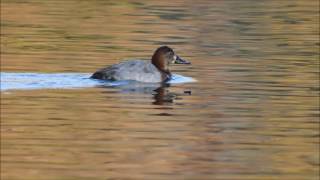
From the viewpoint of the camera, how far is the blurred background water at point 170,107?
12461 millimetres

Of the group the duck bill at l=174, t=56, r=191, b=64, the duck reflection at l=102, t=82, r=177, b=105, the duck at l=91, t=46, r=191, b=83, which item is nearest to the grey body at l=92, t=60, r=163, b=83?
the duck at l=91, t=46, r=191, b=83

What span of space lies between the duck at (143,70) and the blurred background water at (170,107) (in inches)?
19.5

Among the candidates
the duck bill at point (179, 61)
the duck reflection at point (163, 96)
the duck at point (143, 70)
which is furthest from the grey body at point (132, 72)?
the duck bill at point (179, 61)

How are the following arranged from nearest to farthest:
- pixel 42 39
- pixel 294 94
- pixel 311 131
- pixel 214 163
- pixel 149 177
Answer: pixel 149 177, pixel 214 163, pixel 311 131, pixel 294 94, pixel 42 39

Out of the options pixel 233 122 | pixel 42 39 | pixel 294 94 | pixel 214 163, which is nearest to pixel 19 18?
pixel 42 39

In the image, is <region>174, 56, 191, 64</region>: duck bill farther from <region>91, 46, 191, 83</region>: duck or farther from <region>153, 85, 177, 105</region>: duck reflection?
<region>153, 85, 177, 105</region>: duck reflection

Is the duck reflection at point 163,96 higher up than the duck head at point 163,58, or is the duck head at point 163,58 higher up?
the duck head at point 163,58

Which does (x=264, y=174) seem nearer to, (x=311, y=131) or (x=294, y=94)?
(x=311, y=131)

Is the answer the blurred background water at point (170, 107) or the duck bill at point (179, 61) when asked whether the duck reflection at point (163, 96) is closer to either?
the blurred background water at point (170, 107)

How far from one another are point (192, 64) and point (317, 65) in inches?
77.6

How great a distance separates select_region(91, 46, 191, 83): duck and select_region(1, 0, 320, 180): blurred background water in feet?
1.63

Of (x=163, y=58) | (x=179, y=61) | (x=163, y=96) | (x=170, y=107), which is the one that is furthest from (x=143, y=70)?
(x=170, y=107)

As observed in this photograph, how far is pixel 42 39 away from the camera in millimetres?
25953

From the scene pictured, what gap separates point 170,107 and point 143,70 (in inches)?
126
